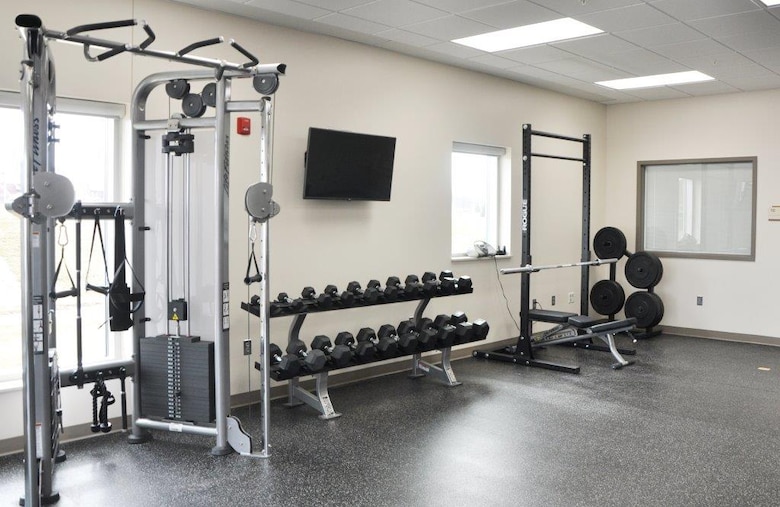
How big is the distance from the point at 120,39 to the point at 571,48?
3317 mm

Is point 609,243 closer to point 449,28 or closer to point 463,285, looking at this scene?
point 463,285

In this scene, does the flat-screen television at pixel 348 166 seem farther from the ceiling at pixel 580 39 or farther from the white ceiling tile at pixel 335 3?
the white ceiling tile at pixel 335 3

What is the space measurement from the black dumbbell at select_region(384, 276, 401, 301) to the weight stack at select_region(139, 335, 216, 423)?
1636mm

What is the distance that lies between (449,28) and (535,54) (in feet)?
3.59

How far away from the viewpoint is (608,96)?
750 centimetres

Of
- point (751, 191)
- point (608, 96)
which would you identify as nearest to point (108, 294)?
point (608, 96)

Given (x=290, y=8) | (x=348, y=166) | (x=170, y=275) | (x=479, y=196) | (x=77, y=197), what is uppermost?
(x=290, y=8)

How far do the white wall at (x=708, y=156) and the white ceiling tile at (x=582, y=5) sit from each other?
3.69 metres

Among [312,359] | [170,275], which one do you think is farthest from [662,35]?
[170,275]

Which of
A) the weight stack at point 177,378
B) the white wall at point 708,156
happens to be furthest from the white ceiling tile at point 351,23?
the white wall at point 708,156

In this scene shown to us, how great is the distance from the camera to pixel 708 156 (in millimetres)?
7359

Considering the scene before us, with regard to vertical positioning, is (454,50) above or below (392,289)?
above

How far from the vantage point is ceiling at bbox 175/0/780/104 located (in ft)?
13.8

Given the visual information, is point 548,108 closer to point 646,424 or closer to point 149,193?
point 646,424
